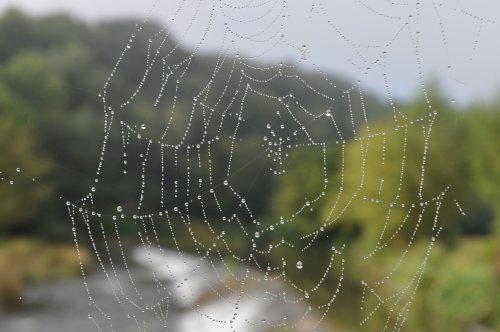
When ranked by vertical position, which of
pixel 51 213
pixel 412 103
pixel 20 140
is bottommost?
pixel 51 213

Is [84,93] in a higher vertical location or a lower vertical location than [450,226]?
higher

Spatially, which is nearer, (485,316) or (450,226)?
(485,316)

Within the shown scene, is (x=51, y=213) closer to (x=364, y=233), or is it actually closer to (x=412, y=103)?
Result: (x=364, y=233)

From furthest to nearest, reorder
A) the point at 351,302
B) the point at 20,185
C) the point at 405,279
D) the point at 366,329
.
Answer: the point at 20,185, the point at 351,302, the point at 405,279, the point at 366,329

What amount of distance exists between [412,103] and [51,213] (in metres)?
6.36

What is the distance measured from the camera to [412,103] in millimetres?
11492

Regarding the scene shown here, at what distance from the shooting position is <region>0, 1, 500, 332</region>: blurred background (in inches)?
318

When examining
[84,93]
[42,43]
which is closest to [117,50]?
[84,93]

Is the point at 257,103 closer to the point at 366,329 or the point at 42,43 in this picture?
the point at 366,329

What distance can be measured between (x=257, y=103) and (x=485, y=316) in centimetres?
350

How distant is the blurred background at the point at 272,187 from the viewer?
8070 millimetres

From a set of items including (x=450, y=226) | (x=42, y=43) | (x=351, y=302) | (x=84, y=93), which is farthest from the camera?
(x=42, y=43)

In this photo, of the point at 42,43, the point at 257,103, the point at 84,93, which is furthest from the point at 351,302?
the point at 42,43

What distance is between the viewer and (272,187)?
10.5 meters
